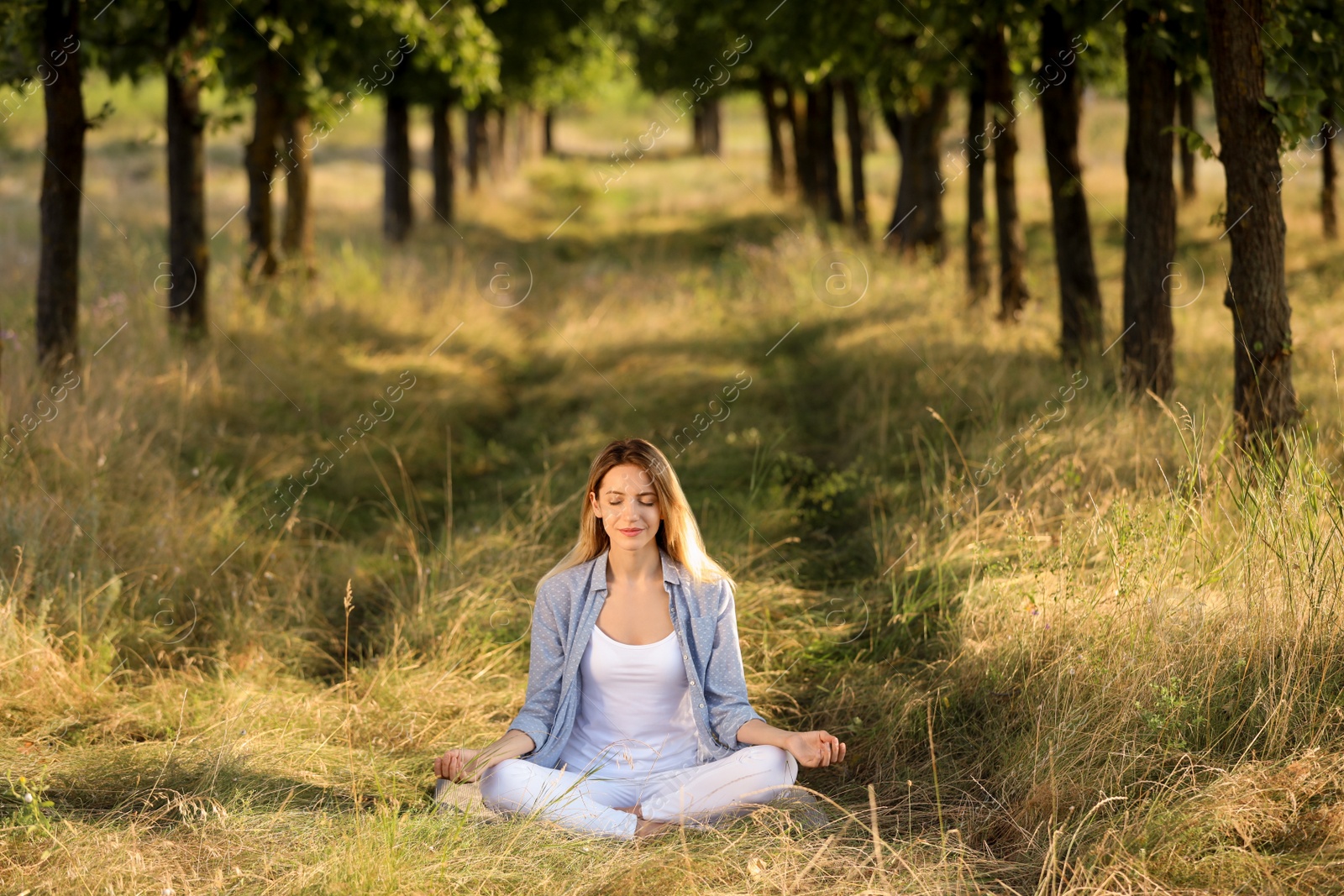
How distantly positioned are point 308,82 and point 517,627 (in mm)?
8181

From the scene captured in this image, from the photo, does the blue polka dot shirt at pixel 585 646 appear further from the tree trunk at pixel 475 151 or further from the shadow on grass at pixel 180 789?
the tree trunk at pixel 475 151

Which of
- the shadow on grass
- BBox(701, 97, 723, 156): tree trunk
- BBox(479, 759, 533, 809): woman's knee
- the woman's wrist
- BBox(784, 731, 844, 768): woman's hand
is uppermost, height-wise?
BBox(701, 97, 723, 156): tree trunk

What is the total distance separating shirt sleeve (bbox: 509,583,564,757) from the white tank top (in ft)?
0.33

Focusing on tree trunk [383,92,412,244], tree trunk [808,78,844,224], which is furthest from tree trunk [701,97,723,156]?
tree trunk [383,92,412,244]

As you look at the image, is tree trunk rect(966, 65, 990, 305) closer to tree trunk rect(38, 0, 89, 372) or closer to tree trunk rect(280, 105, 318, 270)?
tree trunk rect(280, 105, 318, 270)

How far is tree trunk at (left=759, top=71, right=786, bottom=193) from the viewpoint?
2405cm

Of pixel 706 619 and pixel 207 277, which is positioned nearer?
pixel 706 619

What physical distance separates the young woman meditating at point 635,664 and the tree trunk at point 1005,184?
774 centimetres

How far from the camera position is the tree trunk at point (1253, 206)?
5.62 m

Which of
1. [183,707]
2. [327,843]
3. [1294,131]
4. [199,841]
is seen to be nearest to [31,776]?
[183,707]

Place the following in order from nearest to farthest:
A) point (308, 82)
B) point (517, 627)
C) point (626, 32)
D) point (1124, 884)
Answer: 1. point (1124, 884)
2. point (517, 627)
3. point (308, 82)
4. point (626, 32)

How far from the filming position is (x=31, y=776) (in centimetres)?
412

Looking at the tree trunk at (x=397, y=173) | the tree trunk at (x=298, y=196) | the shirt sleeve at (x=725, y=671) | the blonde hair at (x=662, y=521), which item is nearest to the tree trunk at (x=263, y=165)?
the tree trunk at (x=298, y=196)

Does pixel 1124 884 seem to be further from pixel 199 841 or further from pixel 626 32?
pixel 626 32
